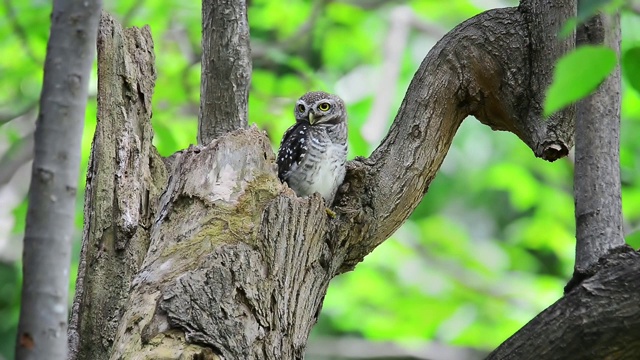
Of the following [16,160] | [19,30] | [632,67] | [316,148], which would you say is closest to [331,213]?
[316,148]

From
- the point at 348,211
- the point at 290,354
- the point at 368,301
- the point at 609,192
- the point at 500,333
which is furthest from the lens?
the point at 368,301

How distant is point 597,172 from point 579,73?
139 cm

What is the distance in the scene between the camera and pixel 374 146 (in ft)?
23.7

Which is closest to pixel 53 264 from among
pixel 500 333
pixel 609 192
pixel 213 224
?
pixel 213 224

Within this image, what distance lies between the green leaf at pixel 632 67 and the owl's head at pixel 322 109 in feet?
12.0

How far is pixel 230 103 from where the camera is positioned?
13.6ft

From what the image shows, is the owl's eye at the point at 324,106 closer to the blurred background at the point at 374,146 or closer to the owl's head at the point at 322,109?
the owl's head at the point at 322,109

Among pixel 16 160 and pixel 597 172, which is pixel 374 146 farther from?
pixel 597 172

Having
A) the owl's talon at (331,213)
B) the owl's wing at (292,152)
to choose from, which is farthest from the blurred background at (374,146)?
the owl's talon at (331,213)

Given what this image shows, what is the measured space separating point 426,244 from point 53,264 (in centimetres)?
818

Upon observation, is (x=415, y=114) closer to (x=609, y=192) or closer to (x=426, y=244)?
(x=609, y=192)

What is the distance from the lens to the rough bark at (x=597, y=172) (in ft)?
9.36

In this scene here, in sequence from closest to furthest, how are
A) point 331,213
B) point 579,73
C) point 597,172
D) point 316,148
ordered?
point 579,73
point 597,172
point 331,213
point 316,148

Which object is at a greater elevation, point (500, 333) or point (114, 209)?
point (500, 333)
